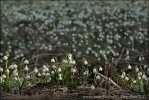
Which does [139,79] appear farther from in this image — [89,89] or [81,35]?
[81,35]

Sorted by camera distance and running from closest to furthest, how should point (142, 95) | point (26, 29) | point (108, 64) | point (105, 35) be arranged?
point (142, 95) < point (108, 64) < point (105, 35) < point (26, 29)

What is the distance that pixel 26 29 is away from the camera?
1733cm

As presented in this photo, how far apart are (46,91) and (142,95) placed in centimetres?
187

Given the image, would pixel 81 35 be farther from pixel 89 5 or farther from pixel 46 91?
pixel 46 91

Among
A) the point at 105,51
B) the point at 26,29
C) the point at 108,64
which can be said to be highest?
the point at 26,29

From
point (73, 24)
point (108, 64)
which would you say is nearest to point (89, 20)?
point (73, 24)

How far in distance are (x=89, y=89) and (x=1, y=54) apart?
24.0 feet

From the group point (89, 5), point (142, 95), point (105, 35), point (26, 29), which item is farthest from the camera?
point (89, 5)

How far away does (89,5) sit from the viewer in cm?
2047

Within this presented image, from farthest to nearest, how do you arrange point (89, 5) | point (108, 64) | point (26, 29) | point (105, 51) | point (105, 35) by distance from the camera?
point (89, 5)
point (26, 29)
point (105, 35)
point (105, 51)
point (108, 64)

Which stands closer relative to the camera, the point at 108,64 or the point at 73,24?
the point at 108,64

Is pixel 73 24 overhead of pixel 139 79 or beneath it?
overhead

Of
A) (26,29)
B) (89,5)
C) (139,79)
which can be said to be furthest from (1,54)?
(139,79)

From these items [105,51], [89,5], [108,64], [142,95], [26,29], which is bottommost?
[142,95]
